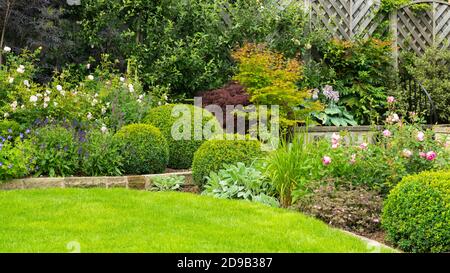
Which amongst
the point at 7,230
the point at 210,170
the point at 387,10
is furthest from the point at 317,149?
the point at 387,10

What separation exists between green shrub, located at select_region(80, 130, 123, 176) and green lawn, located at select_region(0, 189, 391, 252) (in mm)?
858

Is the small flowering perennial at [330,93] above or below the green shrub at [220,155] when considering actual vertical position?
above

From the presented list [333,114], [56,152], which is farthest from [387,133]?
[333,114]

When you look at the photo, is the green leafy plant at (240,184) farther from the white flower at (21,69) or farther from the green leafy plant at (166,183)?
the white flower at (21,69)

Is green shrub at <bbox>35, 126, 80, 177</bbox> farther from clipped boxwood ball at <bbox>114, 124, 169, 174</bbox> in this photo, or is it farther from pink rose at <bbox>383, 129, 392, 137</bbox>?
pink rose at <bbox>383, 129, 392, 137</bbox>

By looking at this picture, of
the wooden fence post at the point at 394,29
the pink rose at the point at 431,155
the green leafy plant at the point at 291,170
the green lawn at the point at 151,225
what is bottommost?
the green lawn at the point at 151,225

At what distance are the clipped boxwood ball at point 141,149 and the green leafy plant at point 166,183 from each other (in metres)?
0.34

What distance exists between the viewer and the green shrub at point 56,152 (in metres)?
7.06

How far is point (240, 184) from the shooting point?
6680 mm

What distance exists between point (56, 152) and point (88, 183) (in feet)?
1.88

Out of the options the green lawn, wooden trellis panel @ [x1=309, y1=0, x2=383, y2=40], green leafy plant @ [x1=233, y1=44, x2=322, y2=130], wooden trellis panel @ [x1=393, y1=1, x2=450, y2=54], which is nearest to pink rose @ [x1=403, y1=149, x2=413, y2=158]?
the green lawn

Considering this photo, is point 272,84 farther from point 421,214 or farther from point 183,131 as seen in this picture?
point 421,214

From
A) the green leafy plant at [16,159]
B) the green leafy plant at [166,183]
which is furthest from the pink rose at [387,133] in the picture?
the green leafy plant at [16,159]

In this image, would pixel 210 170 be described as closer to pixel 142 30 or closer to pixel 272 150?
pixel 272 150
